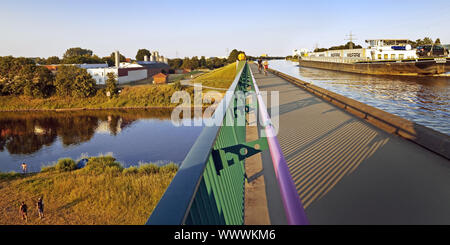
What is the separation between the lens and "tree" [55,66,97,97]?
5091 centimetres

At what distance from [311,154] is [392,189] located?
156cm

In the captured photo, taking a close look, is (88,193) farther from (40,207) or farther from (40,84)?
(40,84)

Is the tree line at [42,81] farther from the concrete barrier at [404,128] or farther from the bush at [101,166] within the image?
the concrete barrier at [404,128]

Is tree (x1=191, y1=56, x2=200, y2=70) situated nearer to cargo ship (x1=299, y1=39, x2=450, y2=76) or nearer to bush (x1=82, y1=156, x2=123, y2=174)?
cargo ship (x1=299, y1=39, x2=450, y2=76)

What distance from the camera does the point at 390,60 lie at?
35.9 metres

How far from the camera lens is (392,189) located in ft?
11.2

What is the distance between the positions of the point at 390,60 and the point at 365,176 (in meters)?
38.2

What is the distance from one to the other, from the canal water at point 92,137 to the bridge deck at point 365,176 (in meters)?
17.4

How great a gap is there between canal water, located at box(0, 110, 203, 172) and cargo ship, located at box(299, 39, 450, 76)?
72.8ft

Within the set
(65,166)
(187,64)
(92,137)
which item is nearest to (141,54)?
(187,64)

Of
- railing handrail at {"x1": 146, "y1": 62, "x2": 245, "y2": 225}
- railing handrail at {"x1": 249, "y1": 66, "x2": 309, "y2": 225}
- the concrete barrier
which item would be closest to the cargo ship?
the concrete barrier

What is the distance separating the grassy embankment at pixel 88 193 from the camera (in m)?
11.4
